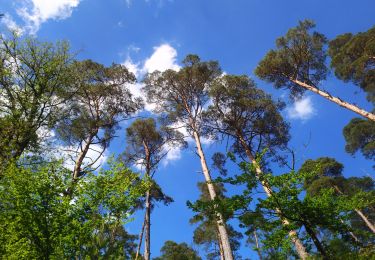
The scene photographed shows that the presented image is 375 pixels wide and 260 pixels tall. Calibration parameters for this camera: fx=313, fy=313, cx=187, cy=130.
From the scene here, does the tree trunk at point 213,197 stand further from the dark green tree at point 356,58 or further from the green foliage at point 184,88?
the dark green tree at point 356,58

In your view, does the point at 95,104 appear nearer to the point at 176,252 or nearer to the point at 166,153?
the point at 166,153

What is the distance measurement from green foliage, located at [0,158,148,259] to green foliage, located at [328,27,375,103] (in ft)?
49.7

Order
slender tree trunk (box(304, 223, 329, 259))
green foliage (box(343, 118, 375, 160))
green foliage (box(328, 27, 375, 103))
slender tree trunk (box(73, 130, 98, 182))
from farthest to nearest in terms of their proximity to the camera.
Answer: green foliage (box(343, 118, 375, 160)), green foliage (box(328, 27, 375, 103)), slender tree trunk (box(73, 130, 98, 182)), slender tree trunk (box(304, 223, 329, 259))

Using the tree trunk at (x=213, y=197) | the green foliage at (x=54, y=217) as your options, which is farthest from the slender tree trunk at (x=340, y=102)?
the green foliage at (x=54, y=217)

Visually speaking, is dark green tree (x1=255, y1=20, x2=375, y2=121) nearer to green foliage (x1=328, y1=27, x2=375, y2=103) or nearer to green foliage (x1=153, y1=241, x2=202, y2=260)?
green foliage (x1=328, y1=27, x2=375, y2=103)

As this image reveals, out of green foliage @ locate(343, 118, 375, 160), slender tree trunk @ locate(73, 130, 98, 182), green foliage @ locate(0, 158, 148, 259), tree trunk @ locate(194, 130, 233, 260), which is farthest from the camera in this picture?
green foliage @ locate(343, 118, 375, 160)

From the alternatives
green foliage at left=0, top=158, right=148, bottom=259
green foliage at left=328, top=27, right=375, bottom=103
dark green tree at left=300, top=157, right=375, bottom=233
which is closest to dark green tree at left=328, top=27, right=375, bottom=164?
green foliage at left=328, top=27, right=375, bottom=103

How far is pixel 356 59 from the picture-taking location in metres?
17.4

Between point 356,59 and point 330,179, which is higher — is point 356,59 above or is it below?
above

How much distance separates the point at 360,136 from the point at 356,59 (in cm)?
806

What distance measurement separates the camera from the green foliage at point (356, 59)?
16312 mm

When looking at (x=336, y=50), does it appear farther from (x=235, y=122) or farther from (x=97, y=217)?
(x=97, y=217)

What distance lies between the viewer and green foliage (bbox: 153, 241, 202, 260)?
2561 cm

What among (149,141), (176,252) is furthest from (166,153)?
(176,252)
